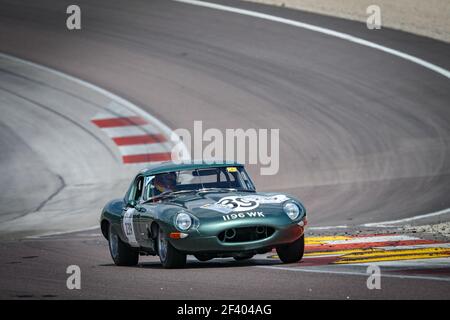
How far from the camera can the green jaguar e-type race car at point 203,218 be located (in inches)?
424

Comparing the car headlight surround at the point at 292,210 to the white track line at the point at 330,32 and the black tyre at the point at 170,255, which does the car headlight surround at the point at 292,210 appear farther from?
the white track line at the point at 330,32

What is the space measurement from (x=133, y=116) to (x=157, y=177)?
13956 mm

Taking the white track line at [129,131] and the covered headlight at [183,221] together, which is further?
the white track line at [129,131]

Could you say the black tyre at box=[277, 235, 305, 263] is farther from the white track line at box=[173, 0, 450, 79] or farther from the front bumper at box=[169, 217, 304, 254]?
the white track line at box=[173, 0, 450, 79]

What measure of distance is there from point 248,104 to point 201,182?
1403 centimetres

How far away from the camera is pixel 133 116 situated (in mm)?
26031

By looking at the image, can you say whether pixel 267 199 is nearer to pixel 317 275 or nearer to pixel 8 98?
pixel 317 275

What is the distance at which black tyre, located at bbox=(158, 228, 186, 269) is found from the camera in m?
11.0

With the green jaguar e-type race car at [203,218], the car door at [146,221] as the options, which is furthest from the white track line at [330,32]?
the car door at [146,221]

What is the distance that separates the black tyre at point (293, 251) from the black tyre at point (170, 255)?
102 centimetres

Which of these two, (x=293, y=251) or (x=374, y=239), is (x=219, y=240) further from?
(x=374, y=239)

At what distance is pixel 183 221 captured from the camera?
10.9 m
